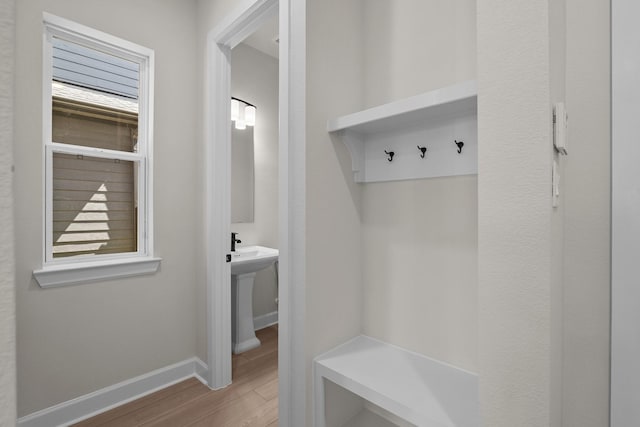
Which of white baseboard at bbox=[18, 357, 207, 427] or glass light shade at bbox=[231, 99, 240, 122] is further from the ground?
glass light shade at bbox=[231, 99, 240, 122]

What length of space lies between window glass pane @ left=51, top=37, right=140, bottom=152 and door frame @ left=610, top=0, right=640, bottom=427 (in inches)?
95.0

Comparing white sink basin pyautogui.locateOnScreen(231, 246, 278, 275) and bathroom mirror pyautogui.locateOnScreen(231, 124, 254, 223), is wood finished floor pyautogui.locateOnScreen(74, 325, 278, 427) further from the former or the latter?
bathroom mirror pyautogui.locateOnScreen(231, 124, 254, 223)

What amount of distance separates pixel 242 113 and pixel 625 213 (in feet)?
9.22

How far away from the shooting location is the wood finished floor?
171cm

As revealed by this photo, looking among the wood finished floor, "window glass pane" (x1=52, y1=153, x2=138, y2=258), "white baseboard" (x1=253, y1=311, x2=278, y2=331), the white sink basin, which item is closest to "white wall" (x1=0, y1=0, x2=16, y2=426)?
the wood finished floor

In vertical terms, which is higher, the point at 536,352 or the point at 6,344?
the point at 6,344

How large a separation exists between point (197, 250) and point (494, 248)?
2029mm

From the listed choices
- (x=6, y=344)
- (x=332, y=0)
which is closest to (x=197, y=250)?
(x=332, y=0)

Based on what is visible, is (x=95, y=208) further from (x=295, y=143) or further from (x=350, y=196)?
(x=350, y=196)

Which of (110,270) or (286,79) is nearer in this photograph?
(286,79)

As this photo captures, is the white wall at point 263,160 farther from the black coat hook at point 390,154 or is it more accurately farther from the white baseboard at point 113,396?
the black coat hook at point 390,154

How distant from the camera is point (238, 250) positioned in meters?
2.89

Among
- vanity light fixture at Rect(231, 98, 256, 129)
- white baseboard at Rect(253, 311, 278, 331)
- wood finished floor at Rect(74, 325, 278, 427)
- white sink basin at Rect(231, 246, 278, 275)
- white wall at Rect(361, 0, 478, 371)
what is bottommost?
wood finished floor at Rect(74, 325, 278, 427)

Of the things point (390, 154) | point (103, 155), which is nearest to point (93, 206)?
point (103, 155)
